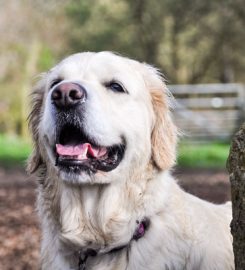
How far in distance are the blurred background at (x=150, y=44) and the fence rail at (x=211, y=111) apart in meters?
0.04

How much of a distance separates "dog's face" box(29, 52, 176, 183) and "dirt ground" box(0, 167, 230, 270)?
1.81 m

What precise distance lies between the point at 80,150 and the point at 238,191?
1.16 meters

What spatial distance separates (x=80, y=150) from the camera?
172 inches

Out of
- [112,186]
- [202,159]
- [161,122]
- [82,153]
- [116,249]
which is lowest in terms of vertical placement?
[202,159]

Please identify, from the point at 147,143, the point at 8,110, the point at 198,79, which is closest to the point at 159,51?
the point at 198,79

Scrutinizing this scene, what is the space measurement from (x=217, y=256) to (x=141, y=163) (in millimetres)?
763

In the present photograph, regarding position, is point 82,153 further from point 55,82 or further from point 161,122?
point 161,122

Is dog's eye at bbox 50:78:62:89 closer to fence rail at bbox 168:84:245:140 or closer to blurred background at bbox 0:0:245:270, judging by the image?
blurred background at bbox 0:0:245:270

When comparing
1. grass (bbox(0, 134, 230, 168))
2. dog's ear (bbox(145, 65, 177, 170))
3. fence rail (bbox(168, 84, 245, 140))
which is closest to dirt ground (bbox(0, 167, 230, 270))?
grass (bbox(0, 134, 230, 168))

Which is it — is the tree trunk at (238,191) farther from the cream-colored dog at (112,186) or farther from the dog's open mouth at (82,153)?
the dog's open mouth at (82,153)

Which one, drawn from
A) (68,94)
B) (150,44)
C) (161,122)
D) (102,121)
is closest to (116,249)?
(102,121)

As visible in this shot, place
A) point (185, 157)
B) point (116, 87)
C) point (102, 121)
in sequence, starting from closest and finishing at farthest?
→ point (102, 121), point (116, 87), point (185, 157)

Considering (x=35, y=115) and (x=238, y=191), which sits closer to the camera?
(x=238, y=191)

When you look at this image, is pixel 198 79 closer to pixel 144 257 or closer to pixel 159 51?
pixel 159 51
